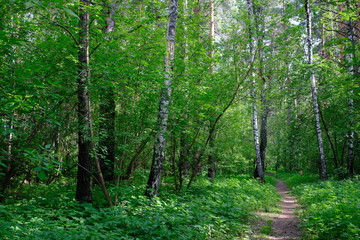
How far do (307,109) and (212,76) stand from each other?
9.41 metres

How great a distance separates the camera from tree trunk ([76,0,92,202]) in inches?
211

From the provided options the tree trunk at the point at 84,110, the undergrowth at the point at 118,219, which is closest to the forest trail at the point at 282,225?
the undergrowth at the point at 118,219

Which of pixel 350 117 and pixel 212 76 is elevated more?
pixel 212 76

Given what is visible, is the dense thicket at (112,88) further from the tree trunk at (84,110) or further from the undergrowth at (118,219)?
the undergrowth at (118,219)

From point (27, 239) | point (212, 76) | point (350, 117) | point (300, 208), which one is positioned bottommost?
point (300, 208)

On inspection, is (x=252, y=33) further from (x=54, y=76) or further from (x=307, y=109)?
A: (x=307, y=109)

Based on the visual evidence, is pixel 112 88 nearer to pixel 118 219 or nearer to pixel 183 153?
pixel 118 219

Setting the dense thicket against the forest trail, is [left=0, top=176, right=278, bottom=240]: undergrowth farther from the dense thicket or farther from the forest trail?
the dense thicket

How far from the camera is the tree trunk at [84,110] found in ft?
17.6

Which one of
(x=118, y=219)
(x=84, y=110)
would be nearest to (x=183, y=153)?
(x=84, y=110)

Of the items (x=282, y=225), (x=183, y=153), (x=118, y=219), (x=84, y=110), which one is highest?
(x=84, y=110)

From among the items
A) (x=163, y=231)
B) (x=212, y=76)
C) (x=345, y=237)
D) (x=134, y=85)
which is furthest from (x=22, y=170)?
(x=345, y=237)

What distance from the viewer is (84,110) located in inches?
220

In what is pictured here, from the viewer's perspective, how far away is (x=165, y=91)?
678 cm
